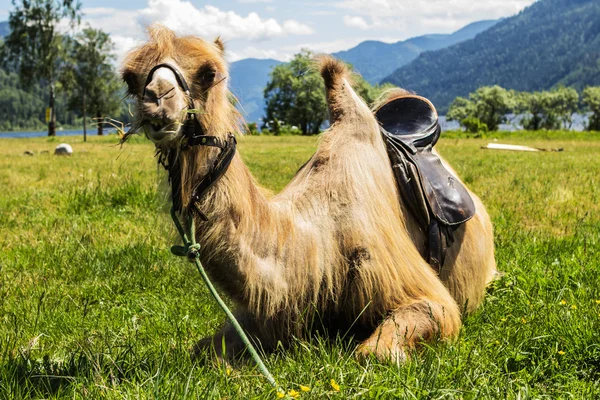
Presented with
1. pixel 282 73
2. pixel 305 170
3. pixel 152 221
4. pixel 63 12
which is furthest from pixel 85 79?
pixel 305 170

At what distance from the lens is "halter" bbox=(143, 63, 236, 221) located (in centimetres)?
235

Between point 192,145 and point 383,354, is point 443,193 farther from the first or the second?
point 192,145

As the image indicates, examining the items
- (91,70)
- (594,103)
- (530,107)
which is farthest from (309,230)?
(530,107)

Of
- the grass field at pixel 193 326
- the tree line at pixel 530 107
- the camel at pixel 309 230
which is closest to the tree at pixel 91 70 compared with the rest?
the grass field at pixel 193 326

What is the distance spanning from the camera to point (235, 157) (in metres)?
2.56

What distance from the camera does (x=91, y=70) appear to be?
144ft

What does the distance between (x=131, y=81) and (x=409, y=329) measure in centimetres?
177

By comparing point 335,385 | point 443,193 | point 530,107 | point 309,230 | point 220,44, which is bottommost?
point 335,385

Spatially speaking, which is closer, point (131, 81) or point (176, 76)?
point (176, 76)

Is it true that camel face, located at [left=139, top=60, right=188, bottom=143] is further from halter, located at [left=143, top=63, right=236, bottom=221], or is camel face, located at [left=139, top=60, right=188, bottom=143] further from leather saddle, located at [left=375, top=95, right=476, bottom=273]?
leather saddle, located at [left=375, top=95, right=476, bottom=273]

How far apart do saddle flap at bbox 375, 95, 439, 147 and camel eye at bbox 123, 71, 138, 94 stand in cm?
198

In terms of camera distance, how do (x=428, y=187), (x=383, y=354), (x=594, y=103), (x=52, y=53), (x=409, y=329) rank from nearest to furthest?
(x=383, y=354), (x=409, y=329), (x=428, y=187), (x=52, y=53), (x=594, y=103)

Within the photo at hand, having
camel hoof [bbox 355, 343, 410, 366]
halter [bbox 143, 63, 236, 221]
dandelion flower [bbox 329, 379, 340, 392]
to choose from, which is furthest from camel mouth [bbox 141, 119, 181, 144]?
camel hoof [bbox 355, 343, 410, 366]

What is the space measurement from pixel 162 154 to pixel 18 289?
264 centimetres
